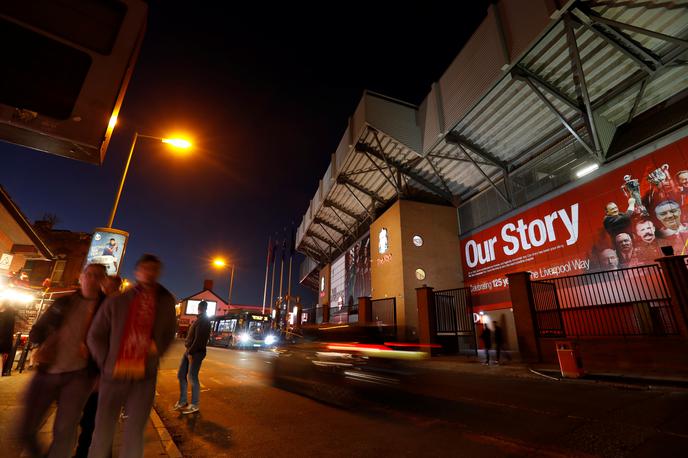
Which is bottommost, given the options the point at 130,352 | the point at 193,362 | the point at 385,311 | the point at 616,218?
the point at 193,362

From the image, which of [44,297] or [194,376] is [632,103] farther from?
[44,297]

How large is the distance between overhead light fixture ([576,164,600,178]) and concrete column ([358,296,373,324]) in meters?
12.8

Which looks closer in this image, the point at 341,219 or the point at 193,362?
the point at 193,362

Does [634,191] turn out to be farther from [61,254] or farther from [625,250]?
[61,254]

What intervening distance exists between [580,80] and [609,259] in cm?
694

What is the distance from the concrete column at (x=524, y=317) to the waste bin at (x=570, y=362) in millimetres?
2321

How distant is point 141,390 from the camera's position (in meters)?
2.35

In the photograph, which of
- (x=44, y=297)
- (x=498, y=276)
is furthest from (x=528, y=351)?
(x=44, y=297)

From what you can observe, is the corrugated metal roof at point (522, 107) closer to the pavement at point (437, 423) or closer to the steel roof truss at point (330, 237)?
the steel roof truss at point (330, 237)

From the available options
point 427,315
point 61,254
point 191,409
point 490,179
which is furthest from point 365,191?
point 61,254

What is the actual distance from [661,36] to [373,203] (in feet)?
54.5

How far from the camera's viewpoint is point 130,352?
2.32m

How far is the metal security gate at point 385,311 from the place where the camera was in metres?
17.8

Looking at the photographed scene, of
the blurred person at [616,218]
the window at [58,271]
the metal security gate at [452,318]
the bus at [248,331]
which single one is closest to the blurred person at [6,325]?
the metal security gate at [452,318]
